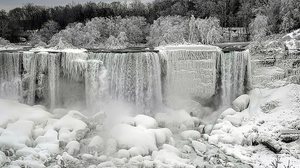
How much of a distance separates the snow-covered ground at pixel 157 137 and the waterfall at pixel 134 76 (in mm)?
1142

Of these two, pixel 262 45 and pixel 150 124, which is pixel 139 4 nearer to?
pixel 262 45

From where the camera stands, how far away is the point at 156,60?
56.2 ft

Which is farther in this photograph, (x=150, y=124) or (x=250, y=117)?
(x=250, y=117)

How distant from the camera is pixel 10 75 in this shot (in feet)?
57.7

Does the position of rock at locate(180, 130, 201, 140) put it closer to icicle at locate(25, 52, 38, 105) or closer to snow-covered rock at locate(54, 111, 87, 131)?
snow-covered rock at locate(54, 111, 87, 131)

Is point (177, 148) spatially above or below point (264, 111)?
below

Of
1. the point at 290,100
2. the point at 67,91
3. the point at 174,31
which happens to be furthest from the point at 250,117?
the point at 174,31

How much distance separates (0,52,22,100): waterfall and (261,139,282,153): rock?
1153 cm

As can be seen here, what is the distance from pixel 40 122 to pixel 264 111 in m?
9.65

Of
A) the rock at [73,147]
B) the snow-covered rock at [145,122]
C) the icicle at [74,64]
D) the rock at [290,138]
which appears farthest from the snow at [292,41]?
the rock at [73,147]

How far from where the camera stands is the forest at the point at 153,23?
2498 cm

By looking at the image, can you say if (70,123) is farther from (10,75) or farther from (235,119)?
(235,119)

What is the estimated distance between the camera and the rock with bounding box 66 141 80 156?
1284 centimetres

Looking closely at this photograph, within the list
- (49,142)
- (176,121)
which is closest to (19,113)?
(49,142)
